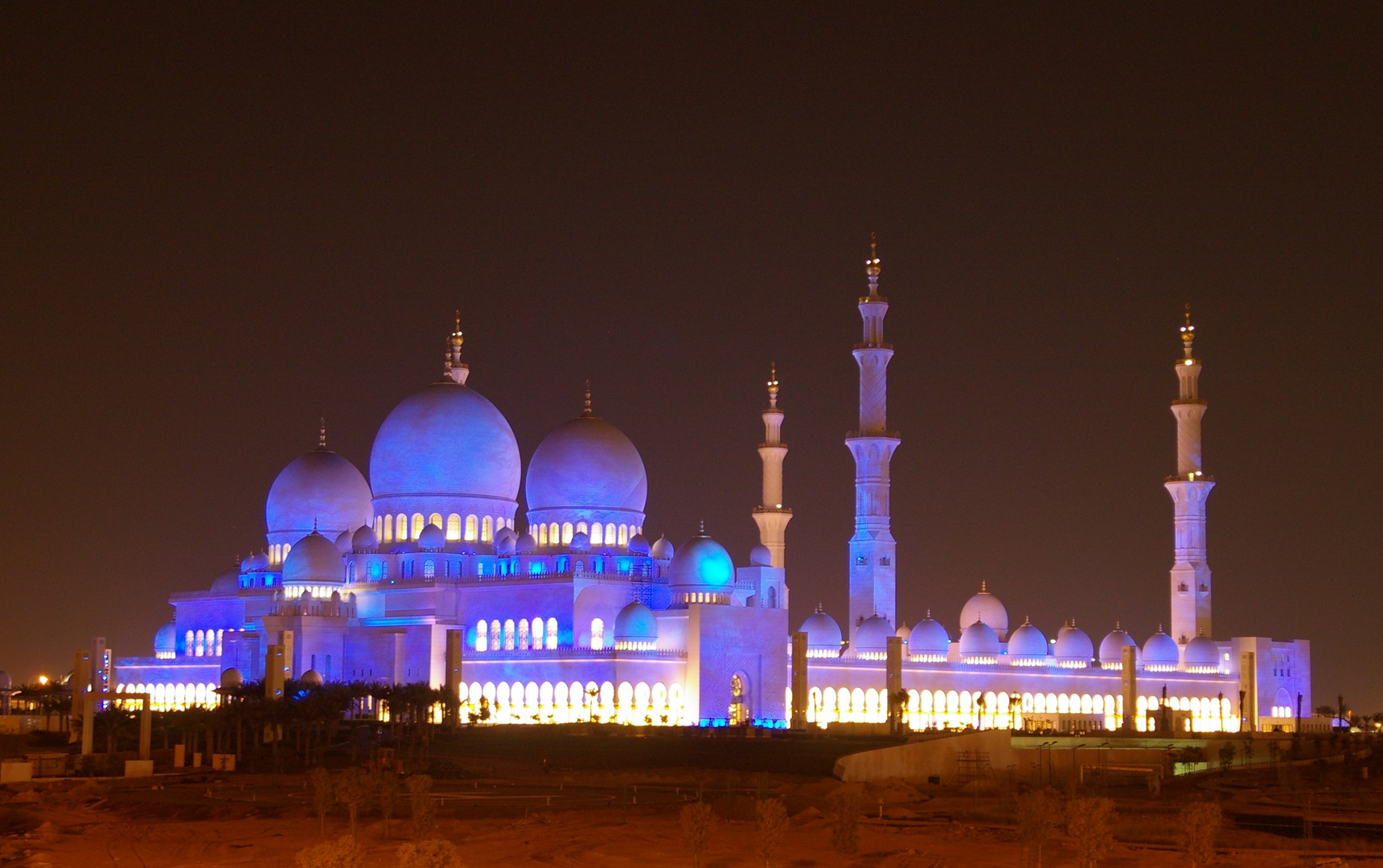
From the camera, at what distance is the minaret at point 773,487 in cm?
6028

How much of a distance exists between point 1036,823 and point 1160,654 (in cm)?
4184

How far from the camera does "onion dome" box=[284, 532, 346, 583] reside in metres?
54.9

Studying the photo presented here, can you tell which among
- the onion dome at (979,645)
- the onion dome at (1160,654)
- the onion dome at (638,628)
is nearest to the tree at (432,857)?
the onion dome at (638,628)

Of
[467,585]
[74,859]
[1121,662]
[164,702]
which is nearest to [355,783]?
[74,859]

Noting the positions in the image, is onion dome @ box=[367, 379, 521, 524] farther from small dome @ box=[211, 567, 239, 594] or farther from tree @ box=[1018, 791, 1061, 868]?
tree @ box=[1018, 791, 1061, 868]

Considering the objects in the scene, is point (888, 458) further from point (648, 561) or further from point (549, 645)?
point (549, 645)

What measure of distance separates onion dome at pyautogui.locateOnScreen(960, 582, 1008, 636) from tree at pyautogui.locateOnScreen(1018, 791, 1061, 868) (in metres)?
41.8

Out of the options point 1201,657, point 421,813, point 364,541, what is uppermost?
point 364,541

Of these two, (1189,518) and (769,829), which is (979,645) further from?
(769,829)

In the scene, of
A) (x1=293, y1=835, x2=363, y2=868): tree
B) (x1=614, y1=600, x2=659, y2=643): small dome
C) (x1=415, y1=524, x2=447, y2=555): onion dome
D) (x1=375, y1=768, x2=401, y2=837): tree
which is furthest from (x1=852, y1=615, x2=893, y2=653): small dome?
(x1=293, y1=835, x2=363, y2=868): tree

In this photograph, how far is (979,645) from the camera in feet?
205

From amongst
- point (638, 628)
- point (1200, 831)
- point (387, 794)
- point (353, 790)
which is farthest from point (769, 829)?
point (638, 628)

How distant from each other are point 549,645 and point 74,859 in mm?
28224

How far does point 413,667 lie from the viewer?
53.3 m
